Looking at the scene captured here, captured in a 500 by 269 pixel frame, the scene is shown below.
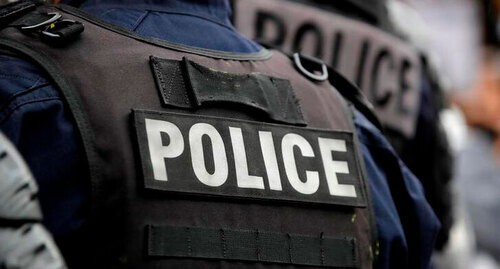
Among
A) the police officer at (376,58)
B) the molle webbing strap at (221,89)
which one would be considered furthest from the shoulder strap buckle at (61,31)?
the police officer at (376,58)

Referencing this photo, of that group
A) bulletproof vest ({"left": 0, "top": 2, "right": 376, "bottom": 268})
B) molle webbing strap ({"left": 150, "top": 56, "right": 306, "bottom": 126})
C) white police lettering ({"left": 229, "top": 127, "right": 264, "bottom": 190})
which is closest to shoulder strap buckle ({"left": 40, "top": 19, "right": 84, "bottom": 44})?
bulletproof vest ({"left": 0, "top": 2, "right": 376, "bottom": 268})

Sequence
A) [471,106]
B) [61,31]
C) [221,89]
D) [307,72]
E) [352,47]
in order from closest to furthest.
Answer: [61,31], [221,89], [307,72], [352,47], [471,106]

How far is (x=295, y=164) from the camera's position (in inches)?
60.4

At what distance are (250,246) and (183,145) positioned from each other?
0.15 meters

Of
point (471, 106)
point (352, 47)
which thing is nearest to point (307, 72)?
point (352, 47)

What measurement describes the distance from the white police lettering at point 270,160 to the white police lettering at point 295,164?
0.05ft

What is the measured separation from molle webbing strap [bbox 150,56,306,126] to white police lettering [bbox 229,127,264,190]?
0.05 m

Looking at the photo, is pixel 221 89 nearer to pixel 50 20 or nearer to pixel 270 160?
pixel 270 160

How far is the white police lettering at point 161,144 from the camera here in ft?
4.62

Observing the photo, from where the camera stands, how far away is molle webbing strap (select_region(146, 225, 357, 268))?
141 centimetres

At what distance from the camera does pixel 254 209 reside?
1.48 m

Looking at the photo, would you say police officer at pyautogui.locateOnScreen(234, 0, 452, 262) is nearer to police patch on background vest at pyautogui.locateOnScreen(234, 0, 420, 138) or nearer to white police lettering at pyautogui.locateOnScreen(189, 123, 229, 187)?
police patch on background vest at pyautogui.locateOnScreen(234, 0, 420, 138)

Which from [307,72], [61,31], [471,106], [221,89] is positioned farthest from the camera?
[471,106]

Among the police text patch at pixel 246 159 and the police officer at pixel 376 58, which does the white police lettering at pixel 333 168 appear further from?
the police officer at pixel 376 58
